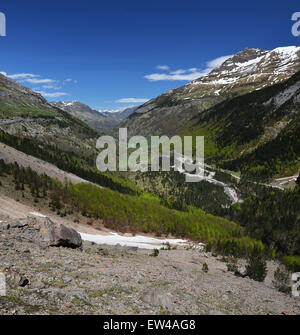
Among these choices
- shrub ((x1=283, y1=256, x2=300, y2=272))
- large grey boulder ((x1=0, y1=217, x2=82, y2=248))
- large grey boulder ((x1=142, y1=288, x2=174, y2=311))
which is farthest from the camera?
shrub ((x1=283, y1=256, x2=300, y2=272))

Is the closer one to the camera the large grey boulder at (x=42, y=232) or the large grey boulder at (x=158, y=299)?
the large grey boulder at (x=158, y=299)

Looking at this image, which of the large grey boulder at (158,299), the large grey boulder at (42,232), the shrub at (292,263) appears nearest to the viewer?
the large grey boulder at (158,299)

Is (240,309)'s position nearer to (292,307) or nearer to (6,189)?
(292,307)

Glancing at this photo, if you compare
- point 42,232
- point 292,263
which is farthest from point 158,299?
point 292,263

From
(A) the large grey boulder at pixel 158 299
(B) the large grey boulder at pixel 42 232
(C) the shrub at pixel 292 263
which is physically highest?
(B) the large grey boulder at pixel 42 232

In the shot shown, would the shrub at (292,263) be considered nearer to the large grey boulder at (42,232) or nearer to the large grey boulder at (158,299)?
the large grey boulder at (158,299)

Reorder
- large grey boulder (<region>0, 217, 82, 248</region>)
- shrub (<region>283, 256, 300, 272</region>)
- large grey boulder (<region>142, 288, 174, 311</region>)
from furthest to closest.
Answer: shrub (<region>283, 256, 300, 272</region>) < large grey boulder (<region>0, 217, 82, 248</region>) < large grey boulder (<region>142, 288, 174, 311</region>)

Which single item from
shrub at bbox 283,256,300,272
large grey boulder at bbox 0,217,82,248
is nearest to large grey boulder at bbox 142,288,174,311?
large grey boulder at bbox 0,217,82,248

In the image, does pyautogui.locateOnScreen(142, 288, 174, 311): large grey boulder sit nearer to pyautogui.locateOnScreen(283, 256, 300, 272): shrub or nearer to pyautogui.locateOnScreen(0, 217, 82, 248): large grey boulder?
pyautogui.locateOnScreen(0, 217, 82, 248): large grey boulder

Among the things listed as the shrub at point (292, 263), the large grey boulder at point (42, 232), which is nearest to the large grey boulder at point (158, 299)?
the large grey boulder at point (42, 232)

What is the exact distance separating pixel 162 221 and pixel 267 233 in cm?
3309

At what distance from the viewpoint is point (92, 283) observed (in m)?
14.9
